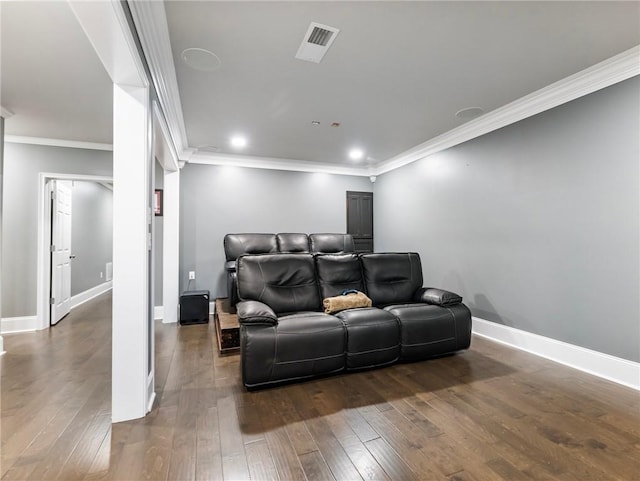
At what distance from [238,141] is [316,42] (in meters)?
2.40

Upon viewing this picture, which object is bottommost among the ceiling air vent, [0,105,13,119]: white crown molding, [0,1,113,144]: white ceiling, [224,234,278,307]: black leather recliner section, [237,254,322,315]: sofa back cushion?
[237,254,322,315]: sofa back cushion

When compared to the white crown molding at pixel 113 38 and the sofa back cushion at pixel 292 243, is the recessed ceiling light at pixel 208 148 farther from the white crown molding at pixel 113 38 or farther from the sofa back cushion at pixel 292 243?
the white crown molding at pixel 113 38

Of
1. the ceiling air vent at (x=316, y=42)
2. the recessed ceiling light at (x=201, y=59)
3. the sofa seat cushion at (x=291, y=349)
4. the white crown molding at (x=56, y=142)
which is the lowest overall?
the sofa seat cushion at (x=291, y=349)

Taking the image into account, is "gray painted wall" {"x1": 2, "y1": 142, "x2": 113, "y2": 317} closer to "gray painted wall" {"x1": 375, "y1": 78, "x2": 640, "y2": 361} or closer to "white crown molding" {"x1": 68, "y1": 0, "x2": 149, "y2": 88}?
"white crown molding" {"x1": 68, "y1": 0, "x2": 149, "y2": 88}

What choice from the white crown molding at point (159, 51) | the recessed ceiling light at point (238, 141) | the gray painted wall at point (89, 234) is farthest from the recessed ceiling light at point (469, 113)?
the gray painted wall at point (89, 234)

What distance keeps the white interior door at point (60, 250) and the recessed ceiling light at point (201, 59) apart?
3273 millimetres

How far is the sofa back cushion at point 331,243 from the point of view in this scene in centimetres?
494

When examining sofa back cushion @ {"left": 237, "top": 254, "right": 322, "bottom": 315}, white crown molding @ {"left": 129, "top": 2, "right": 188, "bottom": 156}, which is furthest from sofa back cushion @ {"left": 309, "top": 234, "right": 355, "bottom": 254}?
white crown molding @ {"left": 129, "top": 2, "right": 188, "bottom": 156}

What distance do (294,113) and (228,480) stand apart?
10.6 ft

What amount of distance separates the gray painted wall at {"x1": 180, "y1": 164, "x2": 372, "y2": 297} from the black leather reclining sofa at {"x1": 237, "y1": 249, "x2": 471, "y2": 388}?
2.14 metres

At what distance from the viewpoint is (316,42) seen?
83.1 inches

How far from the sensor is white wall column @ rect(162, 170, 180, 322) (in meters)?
4.24

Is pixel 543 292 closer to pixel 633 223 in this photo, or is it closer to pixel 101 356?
pixel 633 223

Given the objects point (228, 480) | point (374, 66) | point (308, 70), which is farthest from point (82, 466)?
point (374, 66)
